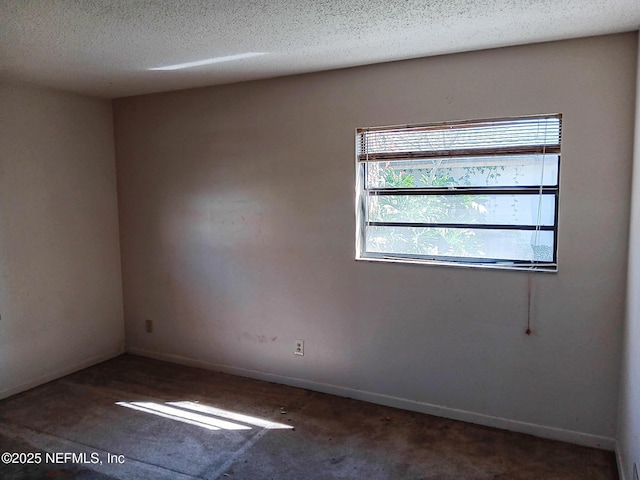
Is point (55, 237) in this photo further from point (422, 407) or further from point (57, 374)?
point (422, 407)

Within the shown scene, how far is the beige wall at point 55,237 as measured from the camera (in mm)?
3385

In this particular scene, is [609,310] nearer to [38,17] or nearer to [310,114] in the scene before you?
[310,114]

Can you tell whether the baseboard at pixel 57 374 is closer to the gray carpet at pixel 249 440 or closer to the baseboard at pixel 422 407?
the gray carpet at pixel 249 440

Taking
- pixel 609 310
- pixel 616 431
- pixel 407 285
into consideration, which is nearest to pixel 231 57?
pixel 407 285

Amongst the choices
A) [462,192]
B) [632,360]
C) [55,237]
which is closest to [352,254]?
[462,192]

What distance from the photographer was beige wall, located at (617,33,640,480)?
203 cm

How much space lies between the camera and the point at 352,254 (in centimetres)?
321

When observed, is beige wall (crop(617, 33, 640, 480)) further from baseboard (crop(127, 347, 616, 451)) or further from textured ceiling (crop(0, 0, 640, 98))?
textured ceiling (crop(0, 0, 640, 98))

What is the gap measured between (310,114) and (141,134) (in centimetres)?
169

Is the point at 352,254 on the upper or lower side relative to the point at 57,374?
upper

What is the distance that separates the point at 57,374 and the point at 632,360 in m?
4.06

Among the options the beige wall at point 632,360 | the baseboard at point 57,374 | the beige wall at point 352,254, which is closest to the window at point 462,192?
the beige wall at point 352,254

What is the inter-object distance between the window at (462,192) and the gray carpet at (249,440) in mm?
1092

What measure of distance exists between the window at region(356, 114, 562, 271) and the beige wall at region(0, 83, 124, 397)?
2438 mm
